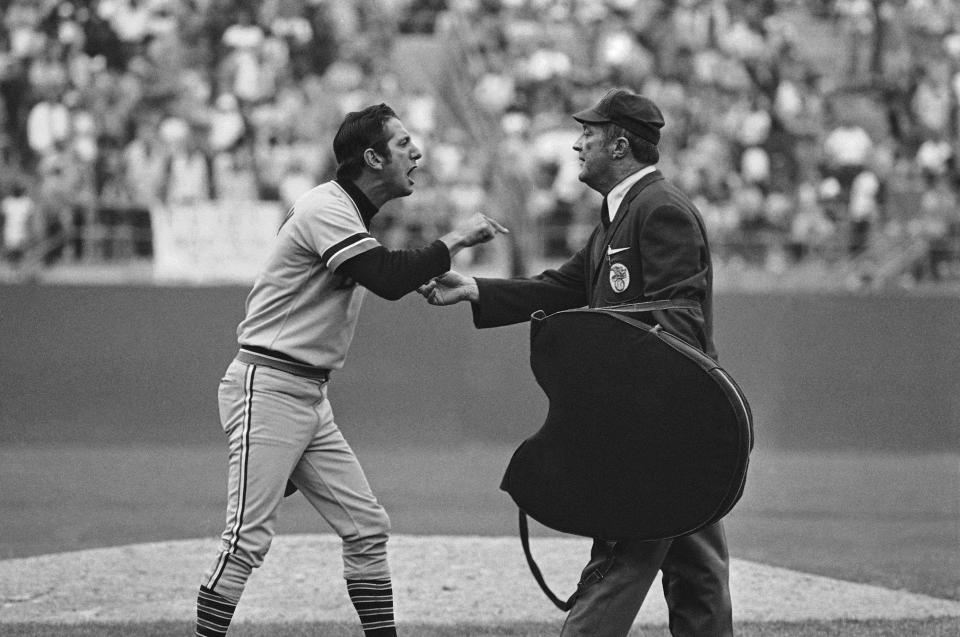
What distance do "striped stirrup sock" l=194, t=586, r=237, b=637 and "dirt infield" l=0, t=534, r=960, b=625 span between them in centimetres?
160

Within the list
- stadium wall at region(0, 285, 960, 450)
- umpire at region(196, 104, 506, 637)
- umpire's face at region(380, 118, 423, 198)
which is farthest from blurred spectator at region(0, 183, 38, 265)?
umpire's face at region(380, 118, 423, 198)

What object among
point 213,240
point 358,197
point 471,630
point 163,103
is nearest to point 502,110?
point 163,103

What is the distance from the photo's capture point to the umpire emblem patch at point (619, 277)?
16.2 ft

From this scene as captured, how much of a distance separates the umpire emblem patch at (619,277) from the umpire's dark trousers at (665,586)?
0.92 metres

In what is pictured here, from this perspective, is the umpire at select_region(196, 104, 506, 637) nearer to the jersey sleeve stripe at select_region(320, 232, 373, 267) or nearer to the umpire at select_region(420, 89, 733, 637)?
the jersey sleeve stripe at select_region(320, 232, 373, 267)

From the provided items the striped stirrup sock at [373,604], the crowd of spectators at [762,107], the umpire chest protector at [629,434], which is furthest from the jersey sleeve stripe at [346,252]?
the crowd of spectators at [762,107]

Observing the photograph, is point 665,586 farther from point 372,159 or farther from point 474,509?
point 474,509

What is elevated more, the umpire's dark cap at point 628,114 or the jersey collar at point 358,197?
the umpire's dark cap at point 628,114

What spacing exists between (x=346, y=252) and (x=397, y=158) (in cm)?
49

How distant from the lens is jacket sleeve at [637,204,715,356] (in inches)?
188

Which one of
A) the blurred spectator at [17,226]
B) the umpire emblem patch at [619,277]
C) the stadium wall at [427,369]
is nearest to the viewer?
the umpire emblem patch at [619,277]

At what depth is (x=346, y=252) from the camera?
16.8 ft

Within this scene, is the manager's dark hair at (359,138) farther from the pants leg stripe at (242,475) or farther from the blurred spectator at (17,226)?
the blurred spectator at (17,226)

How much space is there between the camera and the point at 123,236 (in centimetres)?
1318
